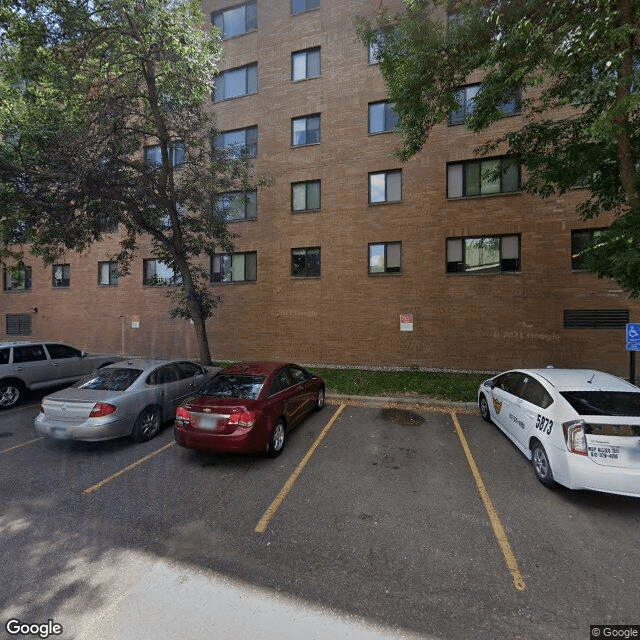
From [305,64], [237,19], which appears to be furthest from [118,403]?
[237,19]

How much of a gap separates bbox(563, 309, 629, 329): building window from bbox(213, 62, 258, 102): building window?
55.8ft

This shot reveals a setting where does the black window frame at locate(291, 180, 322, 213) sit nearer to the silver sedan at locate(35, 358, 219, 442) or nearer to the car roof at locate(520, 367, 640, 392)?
the silver sedan at locate(35, 358, 219, 442)

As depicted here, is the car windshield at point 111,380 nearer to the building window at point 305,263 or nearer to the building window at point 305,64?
the building window at point 305,263

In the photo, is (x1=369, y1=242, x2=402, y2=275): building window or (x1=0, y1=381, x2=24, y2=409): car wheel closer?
(x1=0, y1=381, x2=24, y2=409): car wheel

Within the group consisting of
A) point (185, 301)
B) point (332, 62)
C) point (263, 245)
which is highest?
point (332, 62)

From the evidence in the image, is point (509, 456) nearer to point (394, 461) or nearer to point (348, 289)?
point (394, 461)

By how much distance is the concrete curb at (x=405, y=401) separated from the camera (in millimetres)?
8812

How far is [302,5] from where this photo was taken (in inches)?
609

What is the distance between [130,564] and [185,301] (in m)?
9.73

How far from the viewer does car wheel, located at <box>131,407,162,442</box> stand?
6329mm

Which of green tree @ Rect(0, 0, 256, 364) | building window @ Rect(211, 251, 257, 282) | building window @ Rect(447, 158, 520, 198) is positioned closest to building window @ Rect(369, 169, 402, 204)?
building window @ Rect(447, 158, 520, 198)

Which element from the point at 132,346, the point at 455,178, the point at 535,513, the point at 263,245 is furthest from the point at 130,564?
the point at 132,346

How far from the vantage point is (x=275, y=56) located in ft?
51.5

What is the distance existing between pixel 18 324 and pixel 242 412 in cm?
2346
